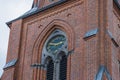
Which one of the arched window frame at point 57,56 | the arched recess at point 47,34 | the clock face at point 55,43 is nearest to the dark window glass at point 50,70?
the arched window frame at point 57,56

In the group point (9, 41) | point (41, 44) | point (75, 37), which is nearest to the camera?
point (75, 37)

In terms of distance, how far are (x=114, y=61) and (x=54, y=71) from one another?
375cm

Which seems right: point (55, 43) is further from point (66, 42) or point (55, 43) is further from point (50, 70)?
point (50, 70)

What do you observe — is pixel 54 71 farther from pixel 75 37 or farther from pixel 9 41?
pixel 9 41

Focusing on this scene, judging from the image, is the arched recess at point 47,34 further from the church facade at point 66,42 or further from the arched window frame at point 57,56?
the arched window frame at point 57,56

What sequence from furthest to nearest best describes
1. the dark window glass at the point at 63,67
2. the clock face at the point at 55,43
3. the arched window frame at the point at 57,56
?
the clock face at the point at 55,43 < the arched window frame at the point at 57,56 < the dark window glass at the point at 63,67

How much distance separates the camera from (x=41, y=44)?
25.1 meters

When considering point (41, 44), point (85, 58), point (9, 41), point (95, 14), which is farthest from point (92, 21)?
point (9, 41)

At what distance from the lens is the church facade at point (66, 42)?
21.4 meters

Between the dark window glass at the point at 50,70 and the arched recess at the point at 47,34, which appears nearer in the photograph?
the dark window glass at the point at 50,70

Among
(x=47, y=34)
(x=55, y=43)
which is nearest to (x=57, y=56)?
(x=55, y=43)

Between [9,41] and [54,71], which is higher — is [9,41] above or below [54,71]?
above

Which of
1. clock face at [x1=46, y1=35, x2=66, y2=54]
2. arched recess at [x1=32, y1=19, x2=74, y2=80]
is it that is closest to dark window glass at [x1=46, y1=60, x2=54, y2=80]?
arched recess at [x1=32, y1=19, x2=74, y2=80]

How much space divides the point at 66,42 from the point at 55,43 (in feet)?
3.01
